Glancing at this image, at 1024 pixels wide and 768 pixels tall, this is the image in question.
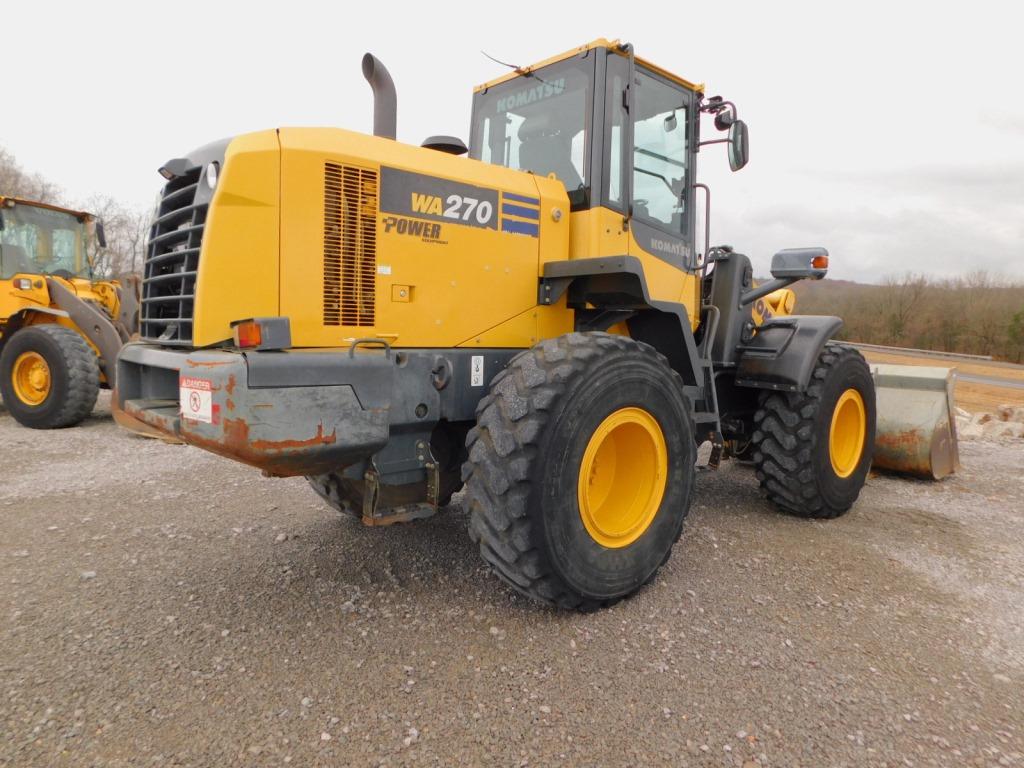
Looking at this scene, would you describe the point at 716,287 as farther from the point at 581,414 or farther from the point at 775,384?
the point at 581,414

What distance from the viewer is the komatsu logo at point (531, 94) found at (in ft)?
12.5

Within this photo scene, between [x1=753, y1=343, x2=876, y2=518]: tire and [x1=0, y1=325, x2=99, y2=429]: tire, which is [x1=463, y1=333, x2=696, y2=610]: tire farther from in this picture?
[x1=0, y1=325, x2=99, y2=429]: tire

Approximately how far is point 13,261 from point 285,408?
827cm

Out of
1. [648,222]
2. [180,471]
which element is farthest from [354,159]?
[180,471]

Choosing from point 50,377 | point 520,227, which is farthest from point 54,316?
point 520,227

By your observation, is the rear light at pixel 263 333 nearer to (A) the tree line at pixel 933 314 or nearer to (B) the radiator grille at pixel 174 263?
(B) the radiator grille at pixel 174 263

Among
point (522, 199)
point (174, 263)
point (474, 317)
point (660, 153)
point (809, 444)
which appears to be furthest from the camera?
point (809, 444)

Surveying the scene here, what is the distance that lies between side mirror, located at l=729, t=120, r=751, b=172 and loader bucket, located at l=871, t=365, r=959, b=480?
287 centimetres

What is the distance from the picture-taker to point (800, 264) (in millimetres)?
4496

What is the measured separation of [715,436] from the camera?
165 inches

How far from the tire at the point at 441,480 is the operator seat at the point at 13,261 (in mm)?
7090

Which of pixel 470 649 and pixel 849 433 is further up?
pixel 849 433

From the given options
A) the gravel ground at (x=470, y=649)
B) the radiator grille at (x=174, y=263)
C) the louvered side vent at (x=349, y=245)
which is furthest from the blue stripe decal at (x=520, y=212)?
the gravel ground at (x=470, y=649)

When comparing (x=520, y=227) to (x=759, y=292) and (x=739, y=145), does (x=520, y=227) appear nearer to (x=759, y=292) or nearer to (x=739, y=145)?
(x=739, y=145)
